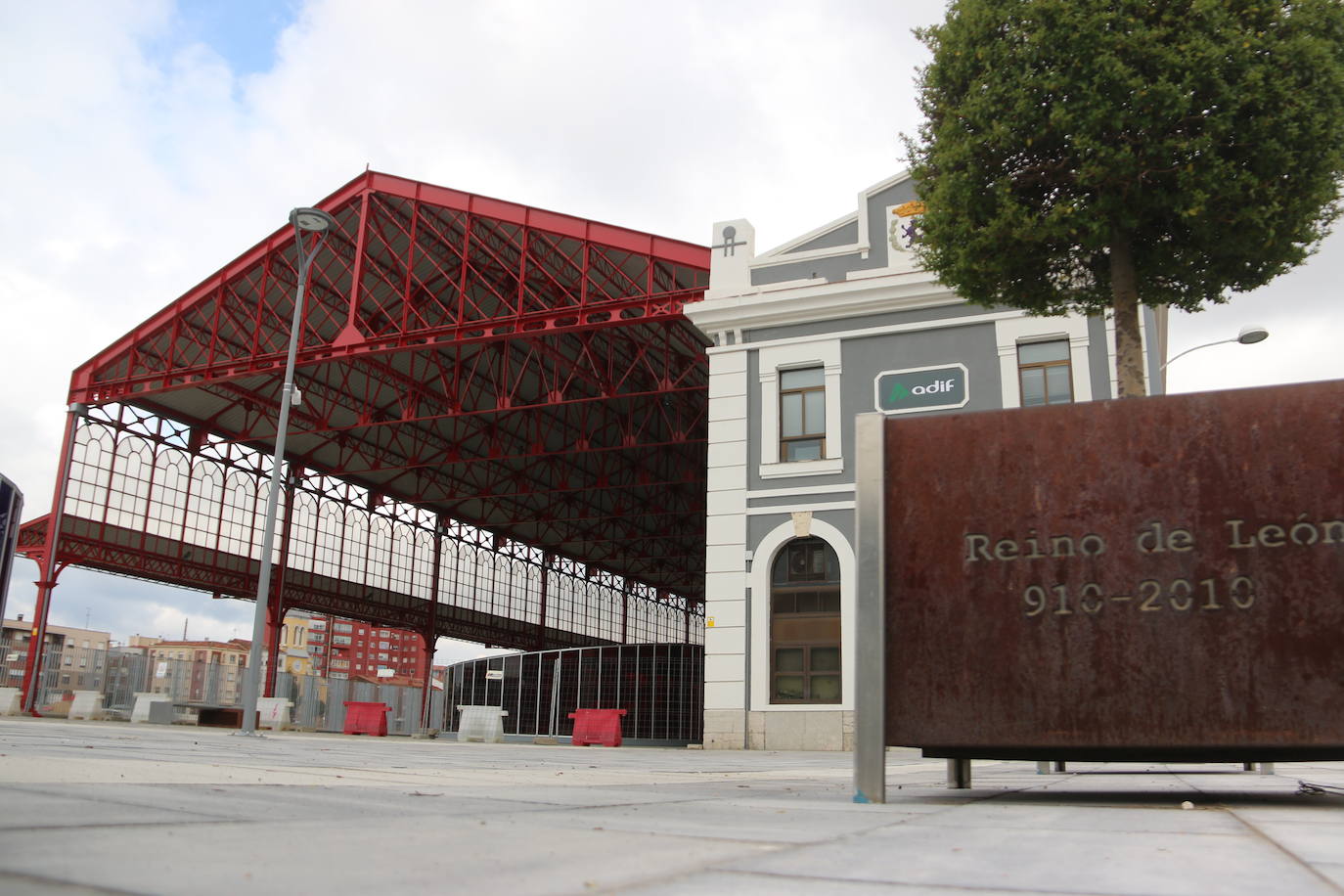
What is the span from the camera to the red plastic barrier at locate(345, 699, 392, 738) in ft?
90.8

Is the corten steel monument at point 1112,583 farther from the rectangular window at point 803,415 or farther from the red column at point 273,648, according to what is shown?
the red column at point 273,648

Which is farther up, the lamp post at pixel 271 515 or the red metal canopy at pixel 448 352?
the red metal canopy at pixel 448 352

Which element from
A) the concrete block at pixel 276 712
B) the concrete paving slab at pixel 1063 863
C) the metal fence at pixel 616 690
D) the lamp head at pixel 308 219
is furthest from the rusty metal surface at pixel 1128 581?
the concrete block at pixel 276 712

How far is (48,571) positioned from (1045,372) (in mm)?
30248

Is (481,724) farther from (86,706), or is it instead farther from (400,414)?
(400,414)

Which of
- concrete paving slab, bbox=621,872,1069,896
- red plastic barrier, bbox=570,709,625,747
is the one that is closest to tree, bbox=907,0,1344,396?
concrete paving slab, bbox=621,872,1069,896

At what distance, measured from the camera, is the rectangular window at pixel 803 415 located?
2138 centimetres

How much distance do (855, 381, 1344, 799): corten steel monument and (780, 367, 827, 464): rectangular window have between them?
16.2 m

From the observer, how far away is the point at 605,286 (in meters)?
31.0

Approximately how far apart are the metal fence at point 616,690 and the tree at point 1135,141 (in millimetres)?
20331

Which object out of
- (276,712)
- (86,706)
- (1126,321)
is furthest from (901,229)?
(86,706)

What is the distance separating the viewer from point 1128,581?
468 cm

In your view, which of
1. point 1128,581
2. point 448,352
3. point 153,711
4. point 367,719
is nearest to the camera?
point 1128,581

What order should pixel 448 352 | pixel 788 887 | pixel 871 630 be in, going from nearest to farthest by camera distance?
pixel 788 887 → pixel 871 630 → pixel 448 352
